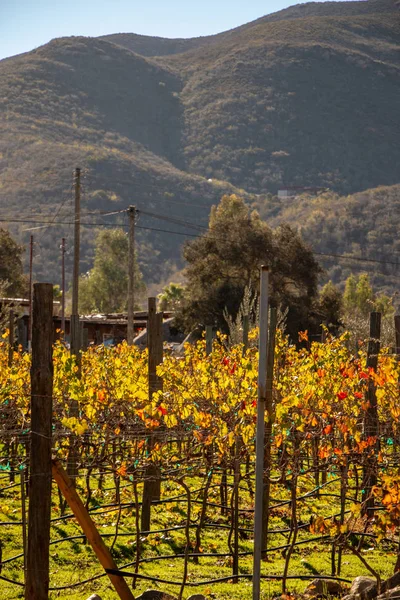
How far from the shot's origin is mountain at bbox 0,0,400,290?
92.8 meters

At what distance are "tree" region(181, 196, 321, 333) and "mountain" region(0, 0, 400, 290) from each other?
4221 cm

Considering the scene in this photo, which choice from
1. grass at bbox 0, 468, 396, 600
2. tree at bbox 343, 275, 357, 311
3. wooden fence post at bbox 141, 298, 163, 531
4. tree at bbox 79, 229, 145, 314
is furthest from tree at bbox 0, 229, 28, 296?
wooden fence post at bbox 141, 298, 163, 531

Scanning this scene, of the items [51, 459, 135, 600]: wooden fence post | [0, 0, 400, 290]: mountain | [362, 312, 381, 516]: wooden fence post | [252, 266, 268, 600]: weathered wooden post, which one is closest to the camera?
[51, 459, 135, 600]: wooden fence post

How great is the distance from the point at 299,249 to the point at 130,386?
1020 inches

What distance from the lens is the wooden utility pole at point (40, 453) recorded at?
498cm

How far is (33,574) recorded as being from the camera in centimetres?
497

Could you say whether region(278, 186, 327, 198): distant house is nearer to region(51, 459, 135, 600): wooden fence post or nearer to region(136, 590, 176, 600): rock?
region(136, 590, 176, 600): rock

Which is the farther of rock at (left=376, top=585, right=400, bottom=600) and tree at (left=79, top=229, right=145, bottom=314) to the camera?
tree at (left=79, top=229, right=145, bottom=314)

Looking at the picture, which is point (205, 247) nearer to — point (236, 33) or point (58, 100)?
point (58, 100)

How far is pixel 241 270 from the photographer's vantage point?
107 ft

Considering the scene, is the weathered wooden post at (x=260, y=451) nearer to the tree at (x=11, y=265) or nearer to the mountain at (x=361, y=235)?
the tree at (x=11, y=265)

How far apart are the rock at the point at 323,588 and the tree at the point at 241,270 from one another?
76.9 feet

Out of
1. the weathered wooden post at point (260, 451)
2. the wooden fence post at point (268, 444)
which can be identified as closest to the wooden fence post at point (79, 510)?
the weathered wooden post at point (260, 451)

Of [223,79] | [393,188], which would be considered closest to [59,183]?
[393,188]
